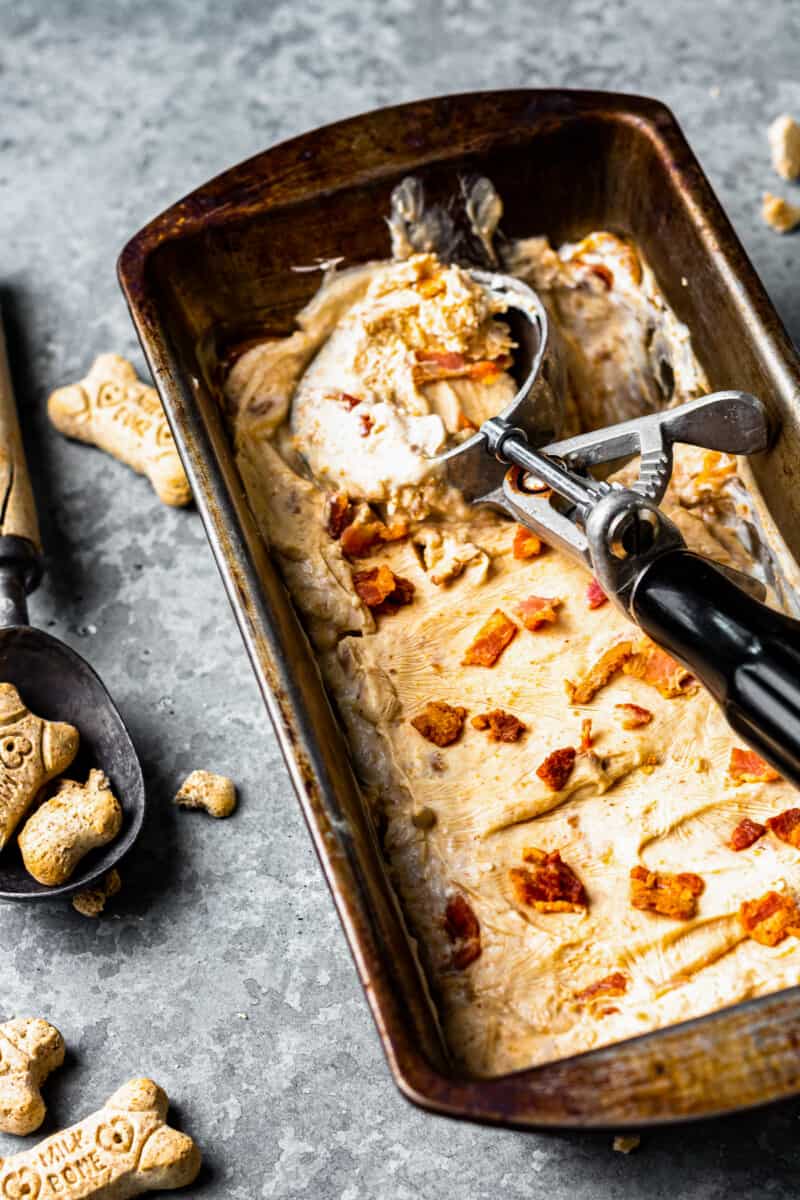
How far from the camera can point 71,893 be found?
190 centimetres

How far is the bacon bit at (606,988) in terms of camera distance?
1613 millimetres

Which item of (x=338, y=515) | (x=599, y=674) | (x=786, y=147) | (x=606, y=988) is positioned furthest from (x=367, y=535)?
(x=786, y=147)

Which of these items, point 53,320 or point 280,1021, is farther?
point 53,320

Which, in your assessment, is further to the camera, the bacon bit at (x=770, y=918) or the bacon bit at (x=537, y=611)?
the bacon bit at (x=537, y=611)

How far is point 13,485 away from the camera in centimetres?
219

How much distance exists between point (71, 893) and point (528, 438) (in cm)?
87

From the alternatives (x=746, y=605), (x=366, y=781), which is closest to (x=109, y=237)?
(x=366, y=781)

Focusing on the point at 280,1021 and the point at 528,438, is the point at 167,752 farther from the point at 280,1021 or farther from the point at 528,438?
the point at 528,438

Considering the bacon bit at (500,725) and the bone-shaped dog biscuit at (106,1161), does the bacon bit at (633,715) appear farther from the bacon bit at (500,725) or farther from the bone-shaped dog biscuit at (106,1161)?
the bone-shaped dog biscuit at (106,1161)

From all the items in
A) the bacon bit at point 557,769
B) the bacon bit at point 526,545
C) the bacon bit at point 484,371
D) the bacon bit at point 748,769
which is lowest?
the bacon bit at point 557,769

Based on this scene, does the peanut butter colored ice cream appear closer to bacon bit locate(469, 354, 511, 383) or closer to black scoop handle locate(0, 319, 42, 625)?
bacon bit locate(469, 354, 511, 383)

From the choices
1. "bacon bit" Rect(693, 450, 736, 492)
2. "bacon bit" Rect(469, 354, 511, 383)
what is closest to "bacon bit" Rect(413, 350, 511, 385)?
"bacon bit" Rect(469, 354, 511, 383)

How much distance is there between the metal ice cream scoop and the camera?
1.54 m

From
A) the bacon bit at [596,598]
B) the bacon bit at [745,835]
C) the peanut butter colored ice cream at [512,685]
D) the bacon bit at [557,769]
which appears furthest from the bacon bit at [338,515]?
the bacon bit at [745,835]
